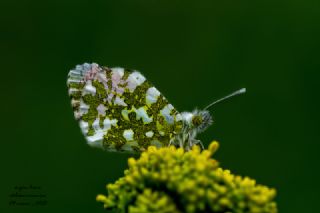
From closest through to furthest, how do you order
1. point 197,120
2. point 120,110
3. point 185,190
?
point 185,190, point 197,120, point 120,110

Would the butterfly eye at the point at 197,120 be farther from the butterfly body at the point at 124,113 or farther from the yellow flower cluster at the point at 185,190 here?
the yellow flower cluster at the point at 185,190

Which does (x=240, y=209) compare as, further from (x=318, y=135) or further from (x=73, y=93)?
(x=318, y=135)

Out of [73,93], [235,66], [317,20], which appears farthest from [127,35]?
[73,93]

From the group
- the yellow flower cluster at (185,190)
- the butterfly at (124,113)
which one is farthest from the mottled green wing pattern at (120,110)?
the yellow flower cluster at (185,190)

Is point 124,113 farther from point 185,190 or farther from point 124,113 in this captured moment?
point 185,190

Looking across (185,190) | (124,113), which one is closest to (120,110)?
(124,113)
